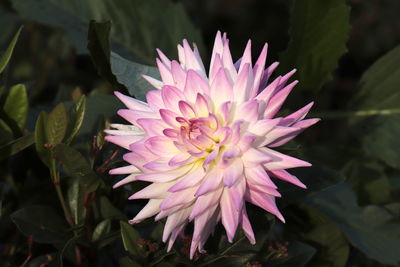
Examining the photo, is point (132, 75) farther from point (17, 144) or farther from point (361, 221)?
point (361, 221)

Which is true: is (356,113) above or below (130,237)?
above

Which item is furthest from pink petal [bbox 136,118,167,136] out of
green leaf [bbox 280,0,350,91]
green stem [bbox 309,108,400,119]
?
green stem [bbox 309,108,400,119]

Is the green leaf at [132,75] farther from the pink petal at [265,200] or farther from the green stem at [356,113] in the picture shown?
the green stem at [356,113]

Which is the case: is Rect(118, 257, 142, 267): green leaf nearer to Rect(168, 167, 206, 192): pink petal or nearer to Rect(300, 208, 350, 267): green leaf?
Rect(168, 167, 206, 192): pink petal

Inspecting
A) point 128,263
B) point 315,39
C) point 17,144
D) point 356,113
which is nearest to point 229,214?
point 128,263

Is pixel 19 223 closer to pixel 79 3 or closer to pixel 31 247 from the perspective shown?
pixel 31 247
